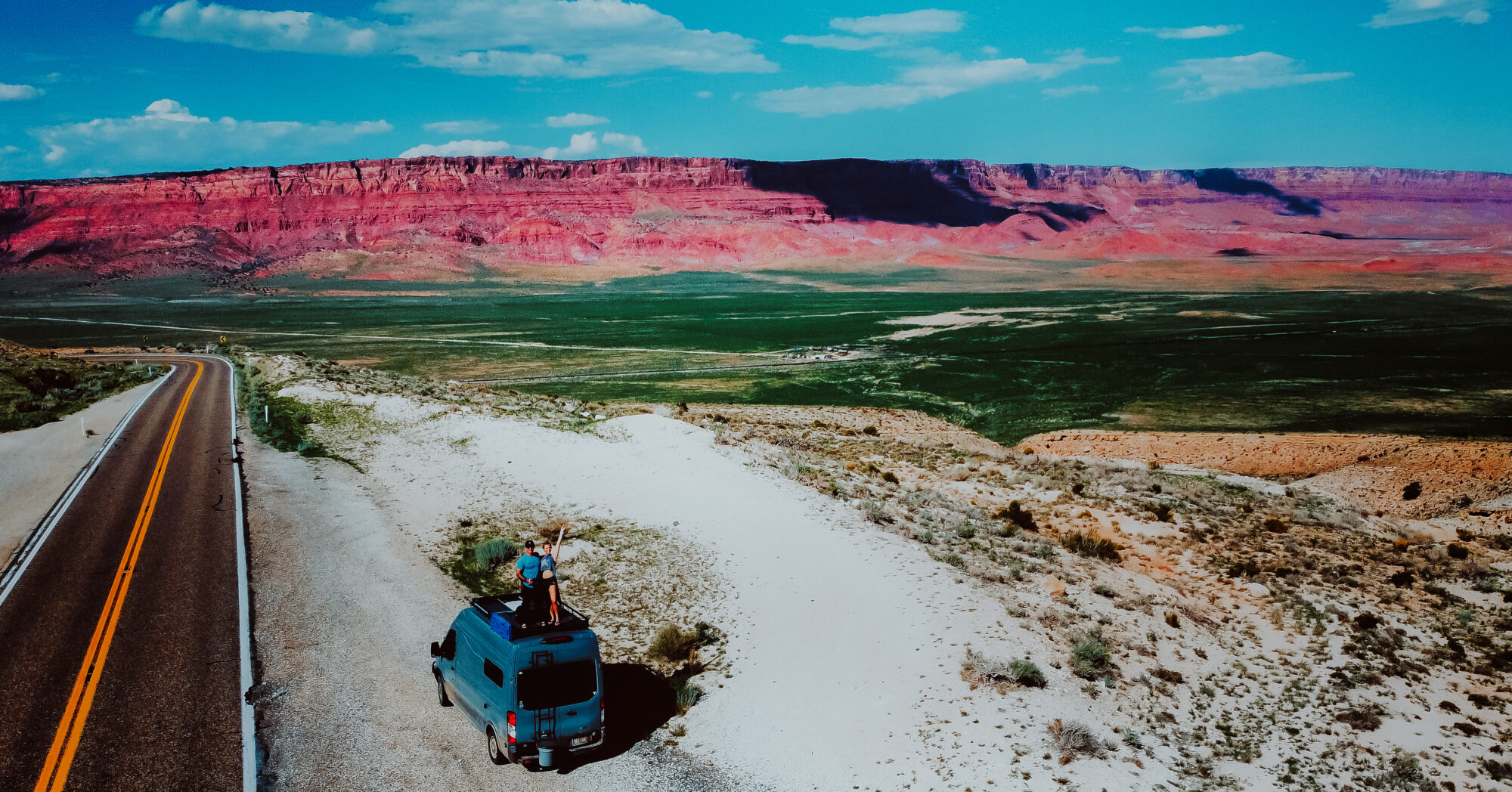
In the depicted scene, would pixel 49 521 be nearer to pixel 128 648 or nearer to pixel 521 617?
pixel 128 648

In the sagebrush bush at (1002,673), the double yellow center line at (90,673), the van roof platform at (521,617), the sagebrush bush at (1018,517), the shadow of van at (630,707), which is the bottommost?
the sagebrush bush at (1018,517)

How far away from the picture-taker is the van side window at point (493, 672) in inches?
434

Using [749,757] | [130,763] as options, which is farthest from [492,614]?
[130,763]

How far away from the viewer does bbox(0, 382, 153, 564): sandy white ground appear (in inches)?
856

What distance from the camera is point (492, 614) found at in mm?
11609

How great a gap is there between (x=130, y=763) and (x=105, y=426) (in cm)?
2858

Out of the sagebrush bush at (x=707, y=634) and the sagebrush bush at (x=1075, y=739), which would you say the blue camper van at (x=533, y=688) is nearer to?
the sagebrush bush at (x=707, y=634)

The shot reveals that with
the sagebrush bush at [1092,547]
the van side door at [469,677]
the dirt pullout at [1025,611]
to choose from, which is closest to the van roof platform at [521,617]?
the van side door at [469,677]

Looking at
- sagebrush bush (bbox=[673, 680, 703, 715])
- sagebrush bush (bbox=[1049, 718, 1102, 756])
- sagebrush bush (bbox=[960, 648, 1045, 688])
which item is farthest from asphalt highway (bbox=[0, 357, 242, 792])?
sagebrush bush (bbox=[1049, 718, 1102, 756])

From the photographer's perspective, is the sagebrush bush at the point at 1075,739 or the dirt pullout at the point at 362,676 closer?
the dirt pullout at the point at 362,676

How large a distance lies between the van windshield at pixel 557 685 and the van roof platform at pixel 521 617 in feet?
1.64

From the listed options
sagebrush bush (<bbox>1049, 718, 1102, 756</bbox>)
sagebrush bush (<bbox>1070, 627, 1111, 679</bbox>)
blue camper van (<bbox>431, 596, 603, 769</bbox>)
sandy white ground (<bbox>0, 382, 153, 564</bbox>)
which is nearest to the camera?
blue camper van (<bbox>431, 596, 603, 769</bbox>)

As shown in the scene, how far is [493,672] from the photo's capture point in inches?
442

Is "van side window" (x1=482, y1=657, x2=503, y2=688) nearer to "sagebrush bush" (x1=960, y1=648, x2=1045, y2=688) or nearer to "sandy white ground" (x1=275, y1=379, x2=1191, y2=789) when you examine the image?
"sandy white ground" (x1=275, y1=379, x2=1191, y2=789)
